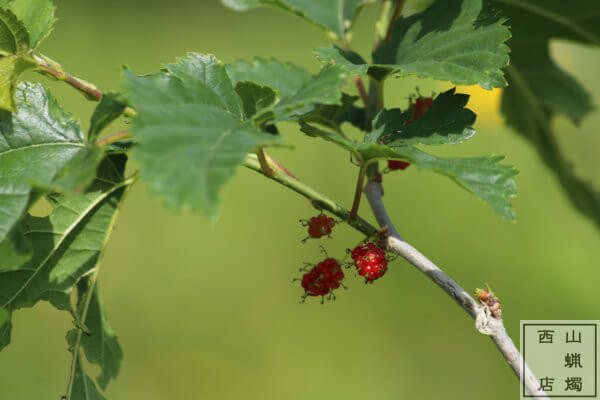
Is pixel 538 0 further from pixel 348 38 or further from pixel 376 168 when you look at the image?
pixel 376 168

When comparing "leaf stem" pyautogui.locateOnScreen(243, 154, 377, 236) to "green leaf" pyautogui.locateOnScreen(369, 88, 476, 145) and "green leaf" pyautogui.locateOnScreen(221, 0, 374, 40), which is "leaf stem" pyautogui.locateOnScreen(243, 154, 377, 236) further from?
"green leaf" pyautogui.locateOnScreen(221, 0, 374, 40)

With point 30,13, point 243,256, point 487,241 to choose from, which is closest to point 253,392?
point 243,256

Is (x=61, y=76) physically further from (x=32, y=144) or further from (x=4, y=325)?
(x=4, y=325)

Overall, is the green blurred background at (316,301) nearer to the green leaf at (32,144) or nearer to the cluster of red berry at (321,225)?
the cluster of red berry at (321,225)

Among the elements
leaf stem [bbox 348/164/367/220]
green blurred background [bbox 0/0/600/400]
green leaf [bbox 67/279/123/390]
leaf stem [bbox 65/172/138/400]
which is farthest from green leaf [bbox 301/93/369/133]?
green blurred background [bbox 0/0/600/400]

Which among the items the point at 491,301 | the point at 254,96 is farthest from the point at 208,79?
the point at 491,301
